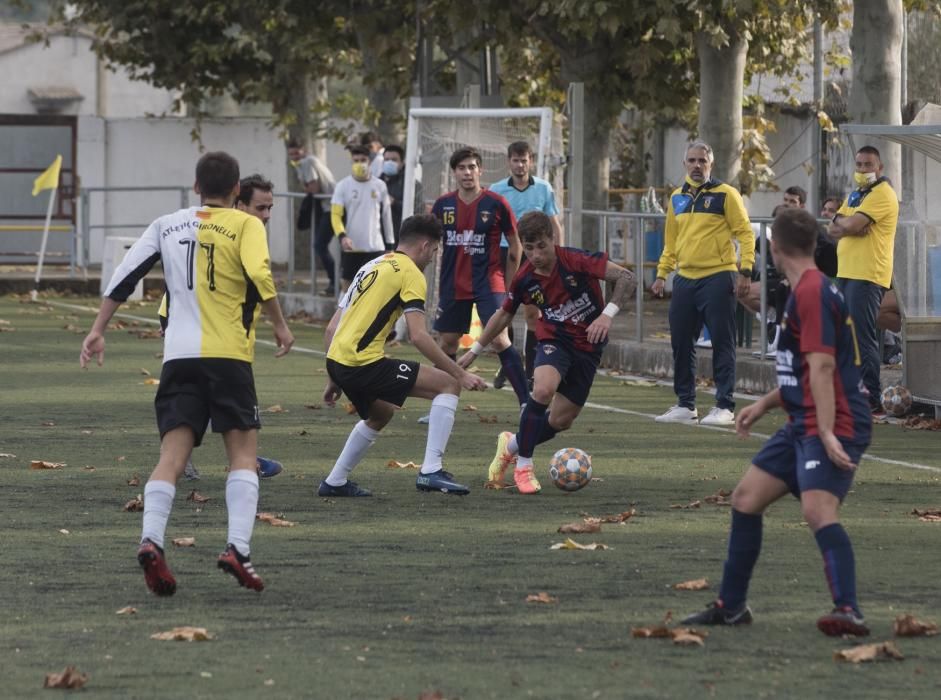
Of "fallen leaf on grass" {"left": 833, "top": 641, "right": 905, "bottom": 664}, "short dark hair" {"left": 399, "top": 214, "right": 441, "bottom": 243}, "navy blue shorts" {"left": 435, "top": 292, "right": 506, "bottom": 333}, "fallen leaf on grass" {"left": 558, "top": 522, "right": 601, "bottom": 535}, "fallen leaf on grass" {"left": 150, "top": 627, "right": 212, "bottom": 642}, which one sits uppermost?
"short dark hair" {"left": 399, "top": 214, "right": 441, "bottom": 243}

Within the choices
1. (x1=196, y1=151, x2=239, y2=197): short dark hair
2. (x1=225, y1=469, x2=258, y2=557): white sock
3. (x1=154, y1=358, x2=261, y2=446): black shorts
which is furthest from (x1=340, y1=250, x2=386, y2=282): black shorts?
(x1=225, y1=469, x2=258, y2=557): white sock

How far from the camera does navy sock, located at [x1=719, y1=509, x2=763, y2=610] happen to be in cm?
691

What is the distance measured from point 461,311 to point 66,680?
8067 millimetres

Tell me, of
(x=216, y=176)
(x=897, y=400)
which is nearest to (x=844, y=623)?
(x=216, y=176)

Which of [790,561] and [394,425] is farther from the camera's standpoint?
[394,425]

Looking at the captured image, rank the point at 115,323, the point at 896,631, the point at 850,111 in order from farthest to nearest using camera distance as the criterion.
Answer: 1. the point at 115,323
2. the point at 850,111
3. the point at 896,631

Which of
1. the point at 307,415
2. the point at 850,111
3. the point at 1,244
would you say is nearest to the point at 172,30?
the point at 1,244

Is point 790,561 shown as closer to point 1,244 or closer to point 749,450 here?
point 749,450

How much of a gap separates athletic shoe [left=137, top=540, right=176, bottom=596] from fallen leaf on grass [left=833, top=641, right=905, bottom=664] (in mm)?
2507

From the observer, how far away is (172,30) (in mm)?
32062

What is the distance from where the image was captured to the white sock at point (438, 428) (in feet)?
34.4

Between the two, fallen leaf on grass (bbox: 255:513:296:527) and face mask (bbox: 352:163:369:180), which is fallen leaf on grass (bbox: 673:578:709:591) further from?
face mask (bbox: 352:163:369:180)

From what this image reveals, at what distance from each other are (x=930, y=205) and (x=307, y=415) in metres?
4.92

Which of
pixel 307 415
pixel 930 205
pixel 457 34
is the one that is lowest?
pixel 307 415
